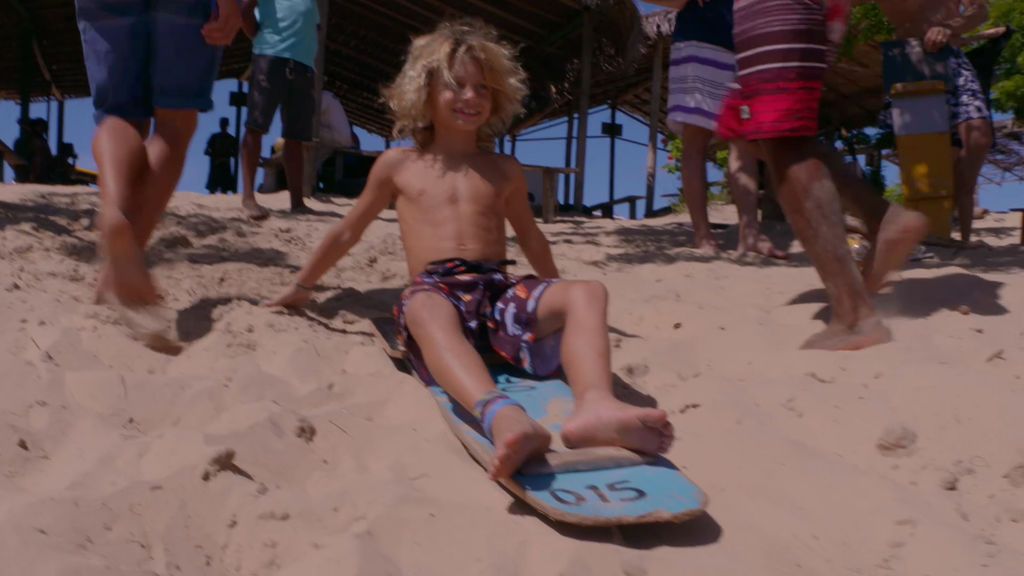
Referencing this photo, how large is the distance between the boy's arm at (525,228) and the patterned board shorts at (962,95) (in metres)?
2.71

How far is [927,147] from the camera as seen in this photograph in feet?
14.1

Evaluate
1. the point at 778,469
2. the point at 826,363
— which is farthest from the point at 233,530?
the point at 826,363

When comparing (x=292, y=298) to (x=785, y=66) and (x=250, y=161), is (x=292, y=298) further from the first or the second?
(x=250, y=161)

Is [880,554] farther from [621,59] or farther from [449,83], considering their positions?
[621,59]

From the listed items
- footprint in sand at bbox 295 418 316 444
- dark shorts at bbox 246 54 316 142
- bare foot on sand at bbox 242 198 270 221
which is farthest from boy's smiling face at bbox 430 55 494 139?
dark shorts at bbox 246 54 316 142

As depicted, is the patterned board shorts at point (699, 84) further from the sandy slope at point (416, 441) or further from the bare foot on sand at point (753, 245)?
the sandy slope at point (416, 441)

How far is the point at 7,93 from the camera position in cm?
1281

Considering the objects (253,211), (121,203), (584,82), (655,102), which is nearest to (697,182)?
(253,211)

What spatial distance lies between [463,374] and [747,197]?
271 centimetres

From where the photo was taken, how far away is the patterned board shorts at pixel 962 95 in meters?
4.54

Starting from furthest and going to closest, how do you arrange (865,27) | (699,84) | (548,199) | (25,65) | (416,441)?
1. (25,65)
2. (548,199)
3. (865,27)
4. (699,84)
5. (416,441)

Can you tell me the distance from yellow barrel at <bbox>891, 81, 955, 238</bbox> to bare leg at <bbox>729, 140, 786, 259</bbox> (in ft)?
2.52

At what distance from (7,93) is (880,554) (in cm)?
1418

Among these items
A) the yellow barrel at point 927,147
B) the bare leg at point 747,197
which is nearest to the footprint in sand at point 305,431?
the bare leg at point 747,197
